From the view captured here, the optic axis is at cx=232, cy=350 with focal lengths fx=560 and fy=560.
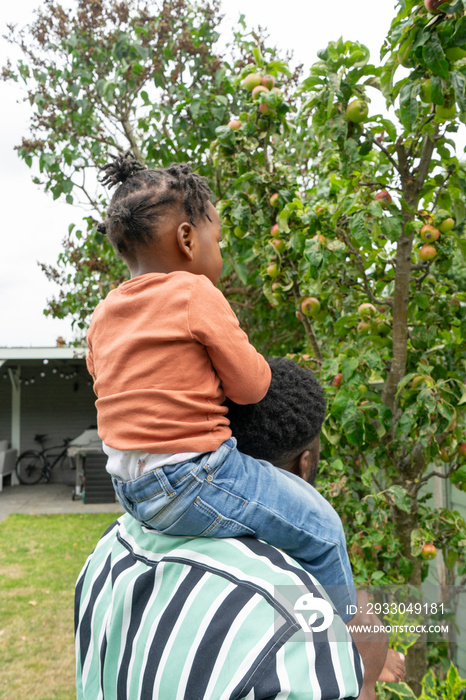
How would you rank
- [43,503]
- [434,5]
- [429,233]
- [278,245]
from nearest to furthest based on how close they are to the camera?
[434,5]
[429,233]
[278,245]
[43,503]

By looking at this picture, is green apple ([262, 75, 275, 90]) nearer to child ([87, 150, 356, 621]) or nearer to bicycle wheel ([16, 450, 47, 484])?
child ([87, 150, 356, 621])

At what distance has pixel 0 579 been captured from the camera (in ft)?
20.4

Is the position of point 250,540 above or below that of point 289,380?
below

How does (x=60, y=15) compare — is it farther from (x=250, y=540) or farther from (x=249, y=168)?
(x=250, y=540)

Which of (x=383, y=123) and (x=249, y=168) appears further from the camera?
(x=249, y=168)

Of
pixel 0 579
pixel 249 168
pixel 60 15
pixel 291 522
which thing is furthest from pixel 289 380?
pixel 0 579

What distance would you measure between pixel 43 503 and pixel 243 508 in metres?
10.4

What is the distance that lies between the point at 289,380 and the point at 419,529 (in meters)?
1.23

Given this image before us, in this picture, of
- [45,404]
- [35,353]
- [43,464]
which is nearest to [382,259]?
[35,353]

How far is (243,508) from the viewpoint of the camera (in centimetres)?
104

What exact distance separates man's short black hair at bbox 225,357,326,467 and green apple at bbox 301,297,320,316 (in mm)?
1127

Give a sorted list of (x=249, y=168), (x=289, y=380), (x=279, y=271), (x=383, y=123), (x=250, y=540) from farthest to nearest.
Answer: (x=249, y=168) → (x=279, y=271) → (x=383, y=123) → (x=289, y=380) → (x=250, y=540)

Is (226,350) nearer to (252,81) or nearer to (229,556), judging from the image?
(229,556)

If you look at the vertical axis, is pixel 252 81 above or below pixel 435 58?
above
